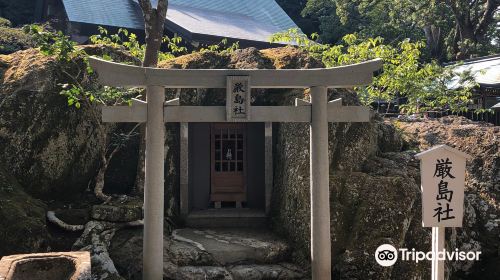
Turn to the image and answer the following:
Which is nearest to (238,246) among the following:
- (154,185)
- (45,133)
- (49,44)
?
(154,185)

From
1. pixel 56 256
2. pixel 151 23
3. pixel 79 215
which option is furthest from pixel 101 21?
pixel 56 256

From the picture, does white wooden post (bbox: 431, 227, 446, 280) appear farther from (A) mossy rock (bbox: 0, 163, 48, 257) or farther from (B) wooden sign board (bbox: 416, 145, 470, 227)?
(A) mossy rock (bbox: 0, 163, 48, 257)

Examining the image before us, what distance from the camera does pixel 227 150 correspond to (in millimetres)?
9891

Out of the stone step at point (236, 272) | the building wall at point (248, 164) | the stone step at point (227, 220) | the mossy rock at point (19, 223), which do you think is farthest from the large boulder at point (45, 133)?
the stone step at point (236, 272)

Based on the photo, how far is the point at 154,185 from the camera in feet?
19.6

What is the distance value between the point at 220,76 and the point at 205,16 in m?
15.8

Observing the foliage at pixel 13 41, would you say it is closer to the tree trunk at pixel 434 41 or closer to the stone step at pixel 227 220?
the stone step at pixel 227 220

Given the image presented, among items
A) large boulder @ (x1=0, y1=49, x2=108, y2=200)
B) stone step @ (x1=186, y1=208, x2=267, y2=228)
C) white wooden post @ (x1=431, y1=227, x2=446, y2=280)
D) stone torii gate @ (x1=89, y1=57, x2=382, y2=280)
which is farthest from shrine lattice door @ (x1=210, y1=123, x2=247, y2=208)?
white wooden post @ (x1=431, y1=227, x2=446, y2=280)

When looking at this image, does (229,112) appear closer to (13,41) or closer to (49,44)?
(49,44)

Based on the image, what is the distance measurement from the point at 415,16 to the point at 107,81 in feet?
70.2

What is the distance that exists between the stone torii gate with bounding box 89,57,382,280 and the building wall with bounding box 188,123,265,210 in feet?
11.8

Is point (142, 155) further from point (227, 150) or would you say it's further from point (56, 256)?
point (56, 256)

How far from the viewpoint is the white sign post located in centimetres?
528

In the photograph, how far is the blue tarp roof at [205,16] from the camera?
18.4m
